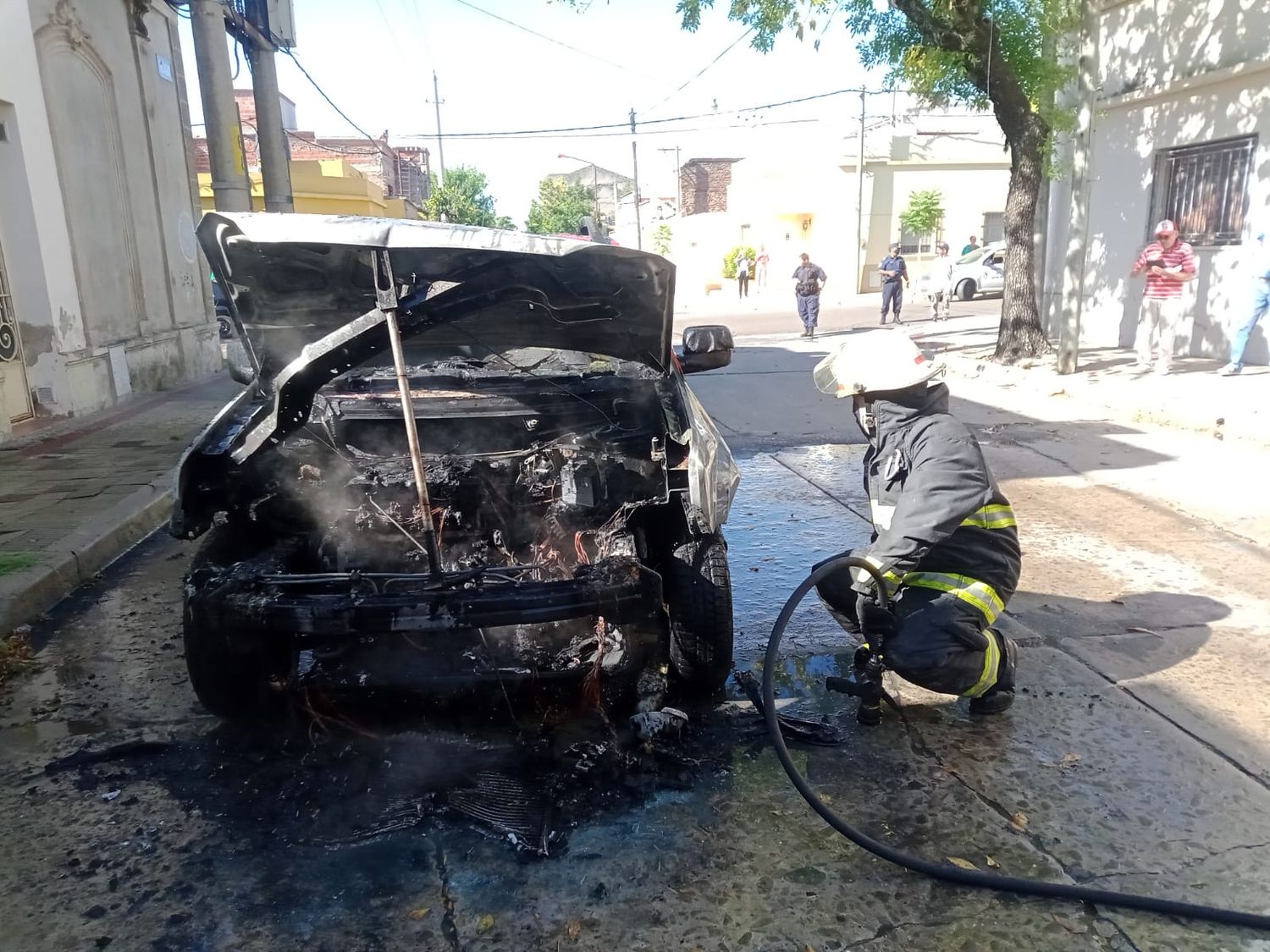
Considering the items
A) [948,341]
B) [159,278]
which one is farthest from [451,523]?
[948,341]

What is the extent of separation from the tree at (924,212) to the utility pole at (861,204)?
1.57 meters

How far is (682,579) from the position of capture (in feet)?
10.6

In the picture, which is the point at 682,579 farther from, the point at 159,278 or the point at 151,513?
the point at 159,278

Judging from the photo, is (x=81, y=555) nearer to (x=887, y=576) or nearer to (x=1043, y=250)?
(x=887, y=576)

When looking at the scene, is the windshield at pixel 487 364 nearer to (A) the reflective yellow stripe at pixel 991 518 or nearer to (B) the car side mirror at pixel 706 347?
(B) the car side mirror at pixel 706 347

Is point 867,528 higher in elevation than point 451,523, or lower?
lower

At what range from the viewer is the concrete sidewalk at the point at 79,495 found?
452cm

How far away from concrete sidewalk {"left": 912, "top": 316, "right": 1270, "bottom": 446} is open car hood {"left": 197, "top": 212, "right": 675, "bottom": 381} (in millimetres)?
6376

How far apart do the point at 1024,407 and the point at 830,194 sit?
26171 mm

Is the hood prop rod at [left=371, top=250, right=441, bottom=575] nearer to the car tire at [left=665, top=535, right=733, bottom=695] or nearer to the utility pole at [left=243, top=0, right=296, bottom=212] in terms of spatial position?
the car tire at [left=665, top=535, right=733, bottom=695]

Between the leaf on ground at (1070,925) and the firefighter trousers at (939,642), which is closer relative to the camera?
the leaf on ground at (1070,925)

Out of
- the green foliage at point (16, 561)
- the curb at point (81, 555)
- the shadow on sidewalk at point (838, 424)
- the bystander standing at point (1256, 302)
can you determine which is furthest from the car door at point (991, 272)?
the green foliage at point (16, 561)

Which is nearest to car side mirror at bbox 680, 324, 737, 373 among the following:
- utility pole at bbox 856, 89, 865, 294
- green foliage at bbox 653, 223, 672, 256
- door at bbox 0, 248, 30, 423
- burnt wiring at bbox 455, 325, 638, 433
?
burnt wiring at bbox 455, 325, 638, 433

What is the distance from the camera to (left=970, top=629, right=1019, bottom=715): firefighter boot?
317cm
